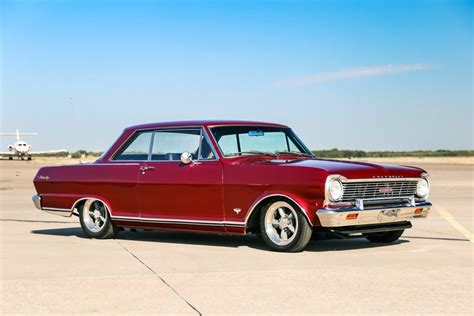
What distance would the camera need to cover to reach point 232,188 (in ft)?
29.6

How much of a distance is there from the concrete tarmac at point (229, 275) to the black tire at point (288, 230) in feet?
0.45

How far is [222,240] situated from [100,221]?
1782 mm

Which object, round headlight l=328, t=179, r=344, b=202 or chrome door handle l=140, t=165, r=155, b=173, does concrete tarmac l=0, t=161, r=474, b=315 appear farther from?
chrome door handle l=140, t=165, r=155, b=173

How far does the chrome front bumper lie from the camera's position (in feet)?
27.1

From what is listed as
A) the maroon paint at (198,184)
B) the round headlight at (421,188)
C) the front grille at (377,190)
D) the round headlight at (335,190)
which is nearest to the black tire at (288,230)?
the maroon paint at (198,184)

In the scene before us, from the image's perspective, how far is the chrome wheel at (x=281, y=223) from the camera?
8.62 meters

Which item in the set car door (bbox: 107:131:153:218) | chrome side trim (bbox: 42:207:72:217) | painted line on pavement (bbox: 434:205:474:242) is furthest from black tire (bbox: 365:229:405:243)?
chrome side trim (bbox: 42:207:72:217)

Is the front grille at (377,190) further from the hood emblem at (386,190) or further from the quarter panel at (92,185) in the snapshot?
the quarter panel at (92,185)

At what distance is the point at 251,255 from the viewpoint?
27.7ft

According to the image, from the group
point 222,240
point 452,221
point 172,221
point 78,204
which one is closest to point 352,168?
point 222,240

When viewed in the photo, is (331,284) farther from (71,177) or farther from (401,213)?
(71,177)

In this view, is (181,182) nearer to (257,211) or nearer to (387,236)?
(257,211)

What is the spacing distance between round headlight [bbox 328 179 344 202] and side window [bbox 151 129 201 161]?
6.59ft

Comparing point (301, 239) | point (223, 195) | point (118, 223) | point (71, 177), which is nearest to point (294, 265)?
point (301, 239)
